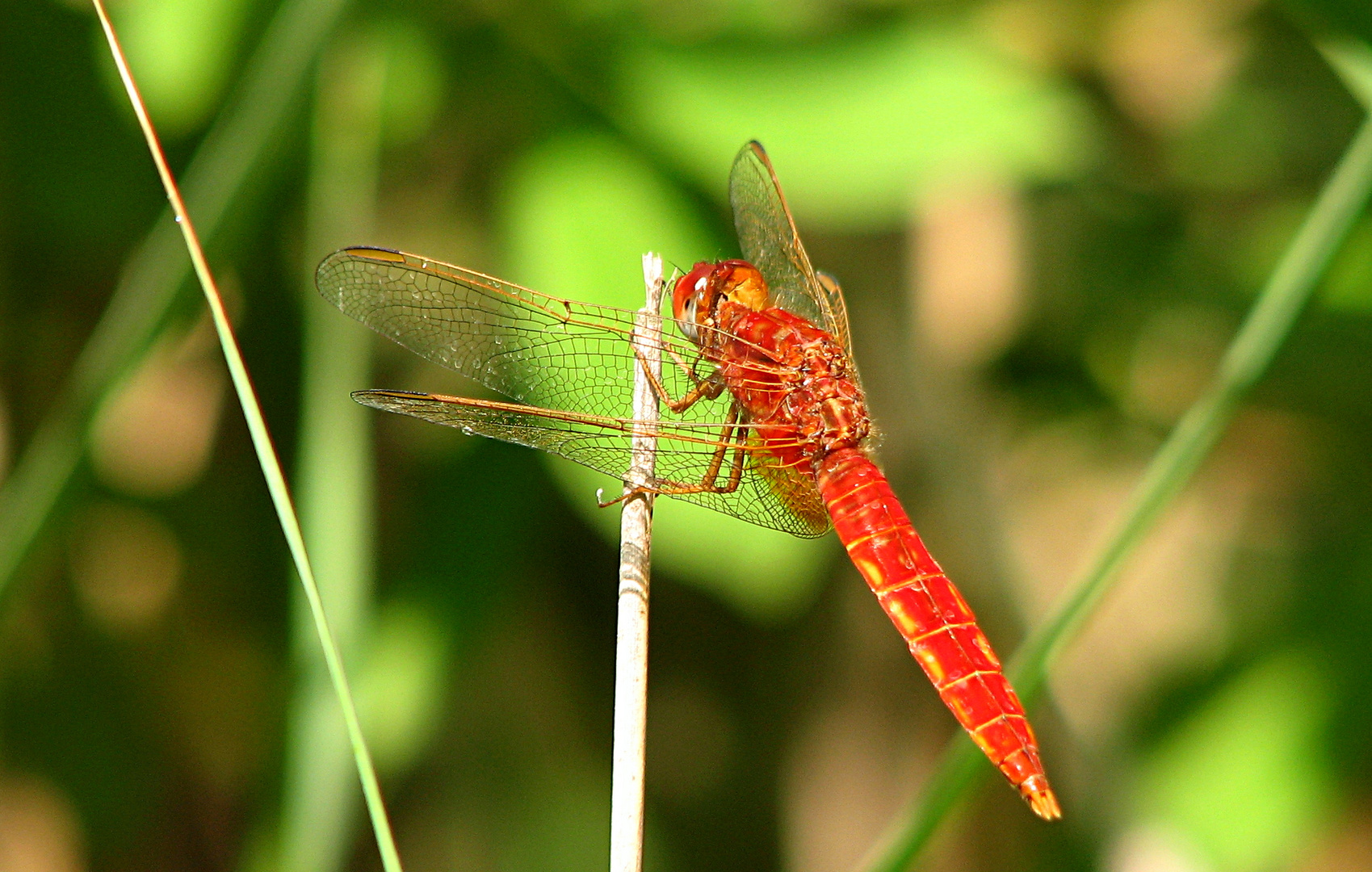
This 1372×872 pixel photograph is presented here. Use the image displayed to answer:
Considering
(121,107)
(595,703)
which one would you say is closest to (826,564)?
(595,703)

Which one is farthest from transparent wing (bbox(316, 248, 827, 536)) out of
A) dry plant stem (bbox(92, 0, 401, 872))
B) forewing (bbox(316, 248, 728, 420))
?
dry plant stem (bbox(92, 0, 401, 872))

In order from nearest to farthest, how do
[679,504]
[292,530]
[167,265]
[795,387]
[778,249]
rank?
[292,530]
[167,265]
[679,504]
[795,387]
[778,249]

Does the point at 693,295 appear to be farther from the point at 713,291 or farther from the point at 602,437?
the point at 602,437

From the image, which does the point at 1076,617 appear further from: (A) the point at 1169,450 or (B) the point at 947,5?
(B) the point at 947,5

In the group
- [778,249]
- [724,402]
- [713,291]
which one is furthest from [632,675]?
[778,249]

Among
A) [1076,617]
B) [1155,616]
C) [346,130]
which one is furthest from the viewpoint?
[1155,616]

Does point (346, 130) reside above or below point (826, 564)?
above

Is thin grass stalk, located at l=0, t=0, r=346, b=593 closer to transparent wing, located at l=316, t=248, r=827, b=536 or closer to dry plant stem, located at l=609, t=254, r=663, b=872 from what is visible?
transparent wing, located at l=316, t=248, r=827, b=536
